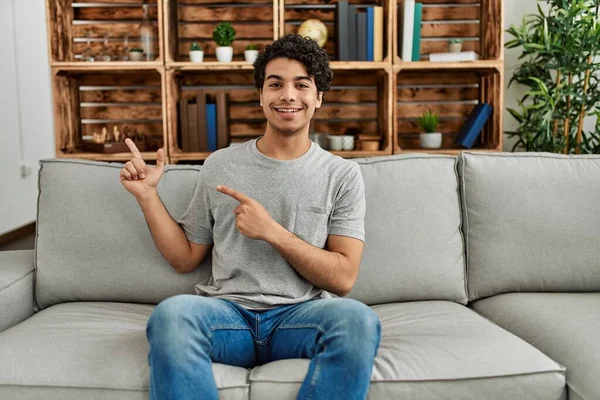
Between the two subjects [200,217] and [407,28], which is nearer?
[200,217]

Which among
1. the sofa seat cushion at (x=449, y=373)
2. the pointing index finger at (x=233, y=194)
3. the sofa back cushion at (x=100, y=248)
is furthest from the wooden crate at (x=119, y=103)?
the sofa seat cushion at (x=449, y=373)

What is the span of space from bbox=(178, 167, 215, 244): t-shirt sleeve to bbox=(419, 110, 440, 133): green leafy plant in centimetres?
181

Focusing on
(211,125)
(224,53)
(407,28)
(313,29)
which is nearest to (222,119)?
(211,125)

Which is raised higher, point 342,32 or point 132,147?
point 342,32

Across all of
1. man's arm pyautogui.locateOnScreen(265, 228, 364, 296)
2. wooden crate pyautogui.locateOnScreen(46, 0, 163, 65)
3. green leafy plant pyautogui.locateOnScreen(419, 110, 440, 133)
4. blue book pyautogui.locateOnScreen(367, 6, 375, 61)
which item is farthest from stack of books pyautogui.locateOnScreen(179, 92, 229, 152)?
man's arm pyautogui.locateOnScreen(265, 228, 364, 296)

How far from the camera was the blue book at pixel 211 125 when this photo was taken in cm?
327

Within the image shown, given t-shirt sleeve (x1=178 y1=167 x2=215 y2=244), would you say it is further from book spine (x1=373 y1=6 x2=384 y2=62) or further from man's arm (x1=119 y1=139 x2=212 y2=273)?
book spine (x1=373 y1=6 x2=384 y2=62)

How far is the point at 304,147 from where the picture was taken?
5.89 feet

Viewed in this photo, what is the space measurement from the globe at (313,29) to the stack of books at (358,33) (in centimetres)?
9

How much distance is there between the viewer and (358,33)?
3.21 metres

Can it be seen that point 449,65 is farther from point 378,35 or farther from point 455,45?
point 378,35

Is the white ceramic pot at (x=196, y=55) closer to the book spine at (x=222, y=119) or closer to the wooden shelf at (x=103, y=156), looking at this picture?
the book spine at (x=222, y=119)

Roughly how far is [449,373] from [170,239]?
79cm

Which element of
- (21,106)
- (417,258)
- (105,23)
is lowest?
(417,258)
